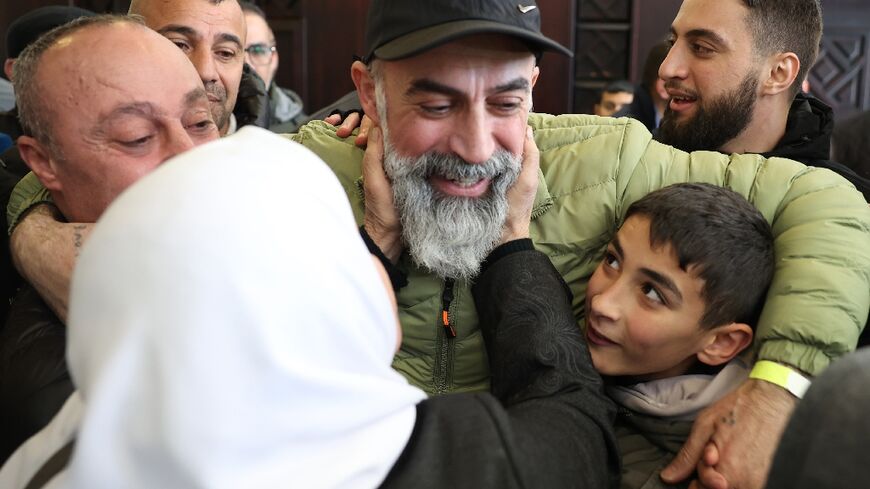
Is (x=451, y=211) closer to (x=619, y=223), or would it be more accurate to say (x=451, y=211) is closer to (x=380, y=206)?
(x=380, y=206)

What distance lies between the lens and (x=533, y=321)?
65.6 inches

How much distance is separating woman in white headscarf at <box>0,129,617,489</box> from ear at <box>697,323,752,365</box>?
76 cm

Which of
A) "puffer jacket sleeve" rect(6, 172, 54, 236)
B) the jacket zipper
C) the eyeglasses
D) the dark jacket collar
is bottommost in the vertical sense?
the jacket zipper

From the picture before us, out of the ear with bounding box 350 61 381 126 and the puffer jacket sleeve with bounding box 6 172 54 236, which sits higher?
the ear with bounding box 350 61 381 126

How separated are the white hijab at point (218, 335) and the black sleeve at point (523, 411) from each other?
17cm

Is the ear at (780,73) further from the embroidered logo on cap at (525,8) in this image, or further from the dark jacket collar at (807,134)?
the embroidered logo on cap at (525,8)

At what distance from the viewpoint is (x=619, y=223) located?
1.95 metres

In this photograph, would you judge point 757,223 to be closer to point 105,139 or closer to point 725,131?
point 725,131

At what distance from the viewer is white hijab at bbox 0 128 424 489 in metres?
0.89

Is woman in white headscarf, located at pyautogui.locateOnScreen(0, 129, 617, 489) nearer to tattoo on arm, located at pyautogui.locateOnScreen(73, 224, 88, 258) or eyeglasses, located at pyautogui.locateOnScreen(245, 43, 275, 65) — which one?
tattoo on arm, located at pyautogui.locateOnScreen(73, 224, 88, 258)

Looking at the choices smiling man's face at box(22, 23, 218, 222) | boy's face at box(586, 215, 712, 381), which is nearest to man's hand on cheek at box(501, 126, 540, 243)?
boy's face at box(586, 215, 712, 381)

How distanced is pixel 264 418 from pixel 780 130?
2.34 meters

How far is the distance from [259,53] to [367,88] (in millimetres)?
2856

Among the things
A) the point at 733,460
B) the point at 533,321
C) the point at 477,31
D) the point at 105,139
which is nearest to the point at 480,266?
the point at 533,321
